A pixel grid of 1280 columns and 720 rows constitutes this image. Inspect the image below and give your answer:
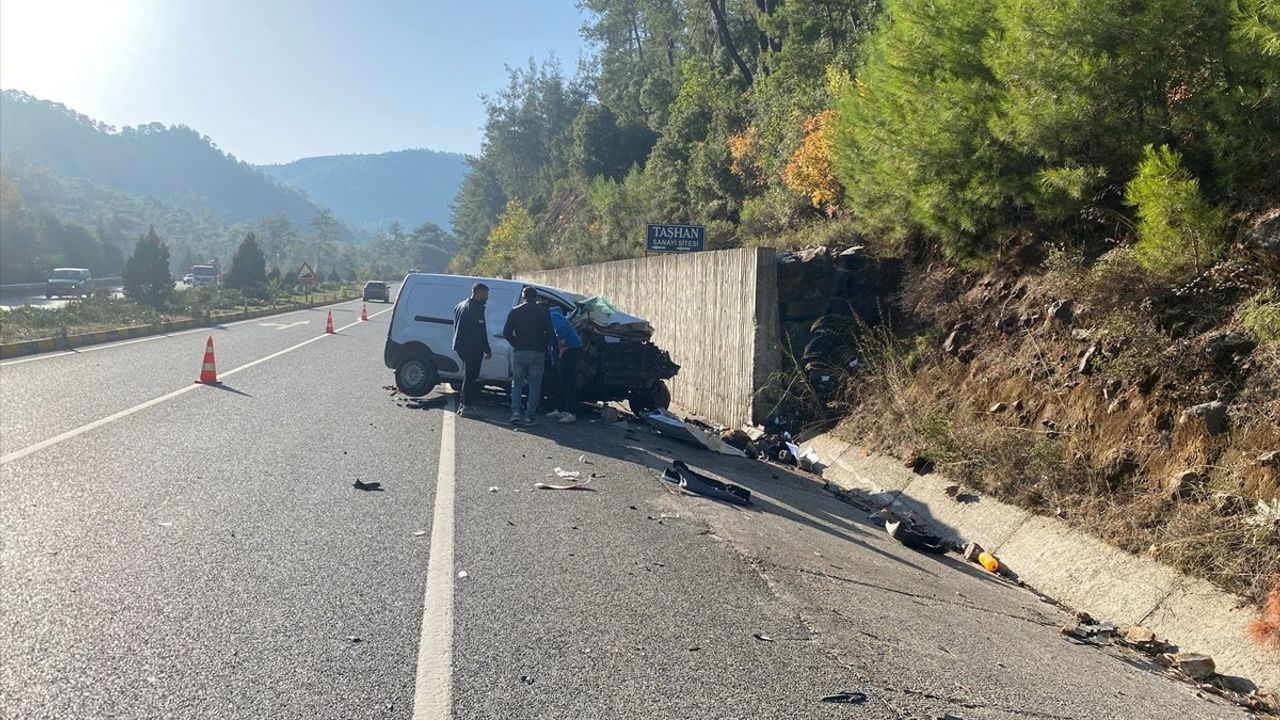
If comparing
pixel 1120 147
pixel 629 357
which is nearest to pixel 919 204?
pixel 1120 147

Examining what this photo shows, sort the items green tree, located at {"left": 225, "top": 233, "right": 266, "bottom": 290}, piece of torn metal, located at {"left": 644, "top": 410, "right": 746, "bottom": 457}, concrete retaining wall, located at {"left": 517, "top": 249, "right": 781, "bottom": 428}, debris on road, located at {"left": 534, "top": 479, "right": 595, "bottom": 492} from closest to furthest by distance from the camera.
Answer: debris on road, located at {"left": 534, "top": 479, "right": 595, "bottom": 492} → piece of torn metal, located at {"left": 644, "top": 410, "right": 746, "bottom": 457} → concrete retaining wall, located at {"left": 517, "top": 249, "right": 781, "bottom": 428} → green tree, located at {"left": 225, "top": 233, "right": 266, "bottom": 290}

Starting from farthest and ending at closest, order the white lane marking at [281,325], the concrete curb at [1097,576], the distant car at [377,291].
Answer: the distant car at [377,291]
the white lane marking at [281,325]
the concrete curb at [1097,576]

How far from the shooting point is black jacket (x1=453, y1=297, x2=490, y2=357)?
12.8 m

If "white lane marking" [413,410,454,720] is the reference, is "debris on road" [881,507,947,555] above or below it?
below

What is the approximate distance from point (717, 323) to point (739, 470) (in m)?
4.42

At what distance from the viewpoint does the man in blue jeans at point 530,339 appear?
12.3 m

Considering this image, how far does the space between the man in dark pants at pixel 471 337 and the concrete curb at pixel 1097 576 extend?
5.63m

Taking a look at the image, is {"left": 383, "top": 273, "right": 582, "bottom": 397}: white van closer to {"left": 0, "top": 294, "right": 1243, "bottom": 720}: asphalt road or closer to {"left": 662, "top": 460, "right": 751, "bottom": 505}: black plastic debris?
{"left": 0, "top": 294, "right": 1243, "bottom": 720}: asphalt road

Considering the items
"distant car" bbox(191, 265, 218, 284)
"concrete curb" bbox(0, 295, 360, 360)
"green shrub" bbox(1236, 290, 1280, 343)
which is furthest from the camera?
"distant car" bbox(191, 265, 218, 284)

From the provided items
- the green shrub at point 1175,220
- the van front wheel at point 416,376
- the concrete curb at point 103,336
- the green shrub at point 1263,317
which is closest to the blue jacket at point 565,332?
the van front wheel at point 416,376

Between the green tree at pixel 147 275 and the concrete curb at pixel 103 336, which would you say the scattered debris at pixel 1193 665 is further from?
the green tree at pixel 147 275

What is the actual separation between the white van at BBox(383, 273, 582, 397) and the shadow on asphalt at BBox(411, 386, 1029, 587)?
0.39m

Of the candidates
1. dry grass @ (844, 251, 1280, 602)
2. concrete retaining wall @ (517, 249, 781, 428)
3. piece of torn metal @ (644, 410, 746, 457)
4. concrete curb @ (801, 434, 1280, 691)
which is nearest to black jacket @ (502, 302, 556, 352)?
piece of torn metal @ (644, 410, 746, 457)

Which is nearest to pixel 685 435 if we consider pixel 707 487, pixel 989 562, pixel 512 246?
pixel 707 487
